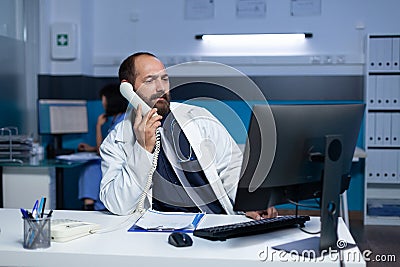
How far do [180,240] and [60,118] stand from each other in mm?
3471

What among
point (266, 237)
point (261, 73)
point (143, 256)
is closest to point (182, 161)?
point (266, 237)

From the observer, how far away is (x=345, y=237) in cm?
170

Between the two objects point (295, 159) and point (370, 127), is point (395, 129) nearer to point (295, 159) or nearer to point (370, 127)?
point (370, 127)

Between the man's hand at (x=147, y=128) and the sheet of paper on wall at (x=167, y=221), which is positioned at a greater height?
the man's hand at (x=147, y=128)

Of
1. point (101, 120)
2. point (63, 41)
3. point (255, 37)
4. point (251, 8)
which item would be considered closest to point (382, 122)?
point (255, 37)

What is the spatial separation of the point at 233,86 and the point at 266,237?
3824mm

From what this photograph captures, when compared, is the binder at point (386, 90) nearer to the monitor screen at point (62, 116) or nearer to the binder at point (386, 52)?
the binder at point (386, 52)

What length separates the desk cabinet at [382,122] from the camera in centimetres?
500

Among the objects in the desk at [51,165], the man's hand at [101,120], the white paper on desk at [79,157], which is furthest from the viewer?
the man's hand at [101,120]

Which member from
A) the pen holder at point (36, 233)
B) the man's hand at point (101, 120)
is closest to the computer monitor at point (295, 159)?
the pen holder at point (36, 233)

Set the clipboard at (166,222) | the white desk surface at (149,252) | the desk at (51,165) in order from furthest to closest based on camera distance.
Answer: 1. the desk at (51,165)
2. the clipboard at (166,222)
3. the white desk surface at (149,252)

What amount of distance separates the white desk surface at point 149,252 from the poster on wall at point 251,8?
3833 millimetres

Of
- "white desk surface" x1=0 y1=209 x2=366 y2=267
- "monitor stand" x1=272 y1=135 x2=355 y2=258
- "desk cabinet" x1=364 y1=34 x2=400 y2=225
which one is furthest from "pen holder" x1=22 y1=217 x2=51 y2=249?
"desk cabinet" x1=364 y1=34 x2=400 y2=225

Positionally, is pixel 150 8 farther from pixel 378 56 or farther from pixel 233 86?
pixel 378 56
